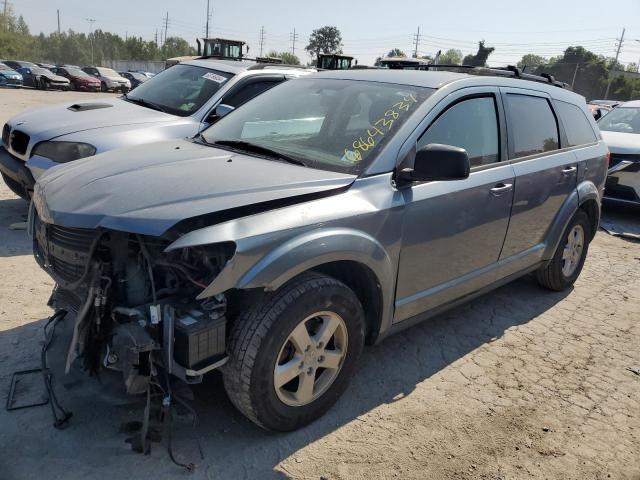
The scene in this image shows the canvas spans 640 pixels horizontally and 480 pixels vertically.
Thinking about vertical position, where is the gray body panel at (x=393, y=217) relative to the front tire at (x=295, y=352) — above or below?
above

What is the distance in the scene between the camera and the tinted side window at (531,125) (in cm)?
389

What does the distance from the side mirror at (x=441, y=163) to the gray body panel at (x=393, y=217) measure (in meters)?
Result: 0.17

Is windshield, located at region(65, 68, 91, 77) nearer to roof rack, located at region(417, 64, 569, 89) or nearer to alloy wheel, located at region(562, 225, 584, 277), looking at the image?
roof rack, located at region(417, 64, 569, 89)

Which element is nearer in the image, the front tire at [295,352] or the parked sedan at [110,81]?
the front tire at [295,352]

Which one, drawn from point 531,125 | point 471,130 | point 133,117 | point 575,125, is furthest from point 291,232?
point 133,117

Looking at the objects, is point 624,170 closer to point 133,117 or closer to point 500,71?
point 500,71

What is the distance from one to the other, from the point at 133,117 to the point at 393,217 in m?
3.79

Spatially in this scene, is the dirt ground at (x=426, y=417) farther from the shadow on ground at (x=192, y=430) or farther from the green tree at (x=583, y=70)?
the green tree at (x=583, y=70)

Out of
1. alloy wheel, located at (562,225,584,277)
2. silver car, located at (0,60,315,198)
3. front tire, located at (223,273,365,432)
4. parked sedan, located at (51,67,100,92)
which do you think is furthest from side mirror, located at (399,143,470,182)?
parked sedan, located at (51,67,100,92)

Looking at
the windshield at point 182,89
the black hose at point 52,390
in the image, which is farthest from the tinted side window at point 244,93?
the black hose at point 52,390

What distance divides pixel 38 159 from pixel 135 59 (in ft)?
301

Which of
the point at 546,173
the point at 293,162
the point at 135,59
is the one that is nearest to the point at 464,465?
the point at 293,162

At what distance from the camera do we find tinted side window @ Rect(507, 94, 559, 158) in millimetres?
3887

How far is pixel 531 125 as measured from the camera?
13.4 ft
